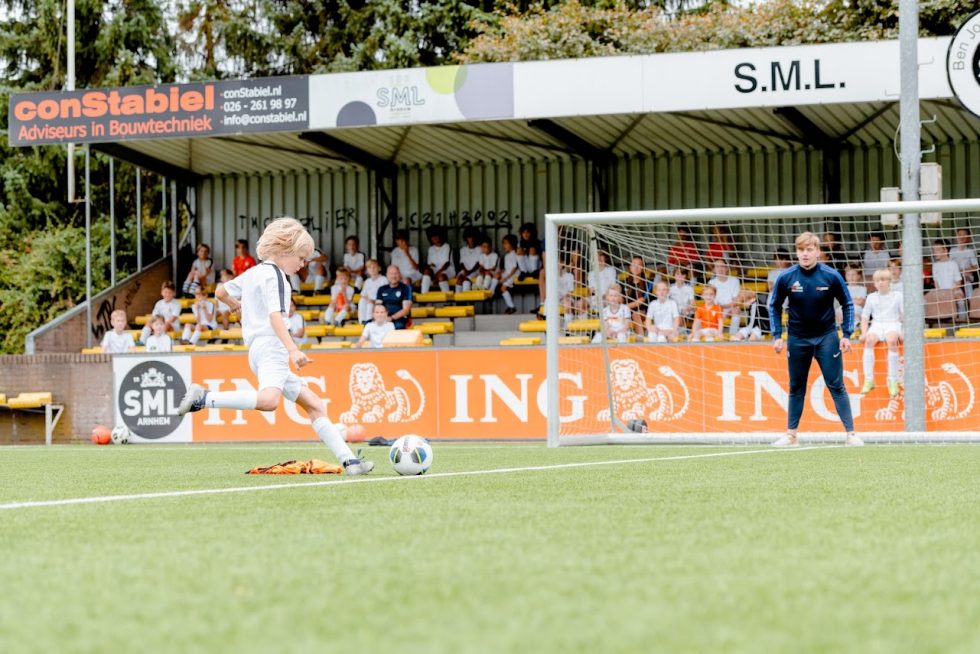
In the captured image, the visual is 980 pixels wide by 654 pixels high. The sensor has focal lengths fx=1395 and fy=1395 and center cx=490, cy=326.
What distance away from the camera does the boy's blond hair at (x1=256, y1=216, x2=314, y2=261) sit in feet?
25.7

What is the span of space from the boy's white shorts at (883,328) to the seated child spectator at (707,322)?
1796 mm

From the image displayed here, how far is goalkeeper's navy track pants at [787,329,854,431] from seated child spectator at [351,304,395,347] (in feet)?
24.7

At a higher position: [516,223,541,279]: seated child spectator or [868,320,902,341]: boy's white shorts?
[516,223,541,279]: seated child spectator

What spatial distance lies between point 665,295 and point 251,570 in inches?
542

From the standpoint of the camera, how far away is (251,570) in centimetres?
361

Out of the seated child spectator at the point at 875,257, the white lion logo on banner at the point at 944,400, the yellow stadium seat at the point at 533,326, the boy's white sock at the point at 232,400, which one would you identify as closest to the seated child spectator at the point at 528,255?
the yellow stadium seat at the point at 533,326

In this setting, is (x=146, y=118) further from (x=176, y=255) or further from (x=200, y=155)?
(x=176, y=255)

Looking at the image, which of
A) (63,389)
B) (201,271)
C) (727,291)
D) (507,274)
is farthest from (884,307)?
Result: (201,271)

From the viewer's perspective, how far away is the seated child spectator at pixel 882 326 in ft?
50.1

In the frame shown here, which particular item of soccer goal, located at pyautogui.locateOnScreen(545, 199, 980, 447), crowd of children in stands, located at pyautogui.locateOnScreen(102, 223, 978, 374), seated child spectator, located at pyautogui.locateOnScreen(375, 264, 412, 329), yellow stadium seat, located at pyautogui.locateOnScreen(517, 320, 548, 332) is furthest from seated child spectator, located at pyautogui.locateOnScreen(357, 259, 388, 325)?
soccer goal, located at pyautogui.locateOnScreen(545, 199, 980, 447)

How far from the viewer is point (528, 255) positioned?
75.0ft

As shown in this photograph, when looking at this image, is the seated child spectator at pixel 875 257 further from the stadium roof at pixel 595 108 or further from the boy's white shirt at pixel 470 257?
the boy's white shirt at pixel 470 257

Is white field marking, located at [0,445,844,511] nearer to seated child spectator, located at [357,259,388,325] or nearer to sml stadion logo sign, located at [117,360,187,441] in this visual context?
sml stadion logo sign, located at [117,360,187,441]

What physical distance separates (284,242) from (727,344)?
9.10 metres
